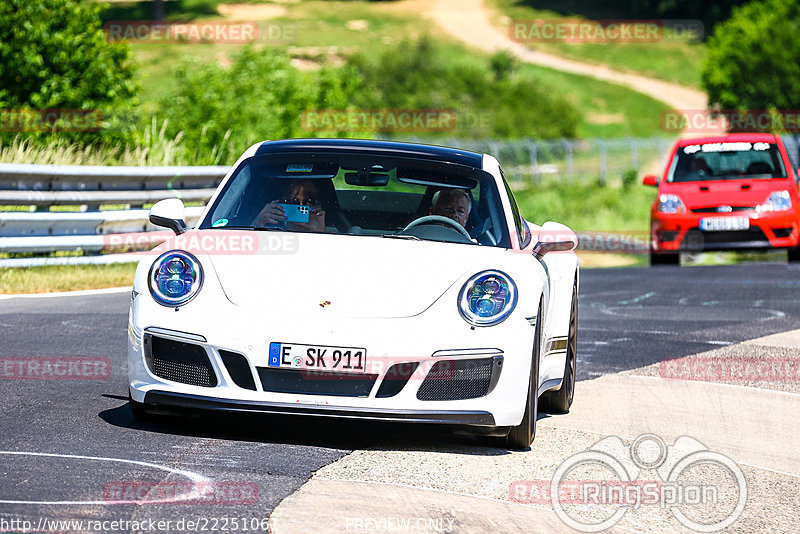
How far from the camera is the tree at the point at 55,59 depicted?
68.0 feet

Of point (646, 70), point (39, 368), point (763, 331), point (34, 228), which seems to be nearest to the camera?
point (39, 368)

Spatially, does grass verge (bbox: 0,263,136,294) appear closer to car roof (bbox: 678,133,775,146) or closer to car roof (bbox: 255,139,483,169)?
car roof (bbox: 255,139,483,169)

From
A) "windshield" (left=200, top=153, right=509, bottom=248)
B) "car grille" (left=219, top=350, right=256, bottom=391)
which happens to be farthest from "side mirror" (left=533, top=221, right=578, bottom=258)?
"car grille" (left=219, top=350, right=256, bottom=391)

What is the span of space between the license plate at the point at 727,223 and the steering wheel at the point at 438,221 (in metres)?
11.6

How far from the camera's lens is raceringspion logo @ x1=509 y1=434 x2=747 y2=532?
5309 mm

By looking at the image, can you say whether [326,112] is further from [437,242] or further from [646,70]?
[646,70]

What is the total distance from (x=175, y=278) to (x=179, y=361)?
1.22 ft

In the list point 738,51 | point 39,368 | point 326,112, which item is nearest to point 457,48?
point 738,51

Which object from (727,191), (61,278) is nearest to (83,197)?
(61,278)

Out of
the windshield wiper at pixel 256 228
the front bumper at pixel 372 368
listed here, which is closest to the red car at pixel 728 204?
the windshield wiper at pixel 256 228

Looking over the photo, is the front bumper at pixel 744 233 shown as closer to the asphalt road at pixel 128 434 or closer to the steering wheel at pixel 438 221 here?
the asphalt road at pixel 128 434

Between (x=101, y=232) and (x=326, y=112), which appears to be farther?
(x=326, y=112)

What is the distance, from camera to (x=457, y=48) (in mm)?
102312

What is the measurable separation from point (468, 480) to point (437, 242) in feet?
4.52
